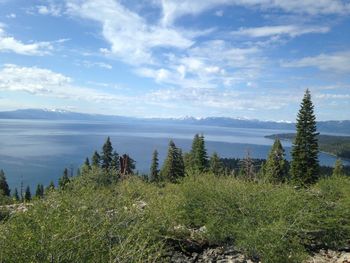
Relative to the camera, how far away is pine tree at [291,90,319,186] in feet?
152

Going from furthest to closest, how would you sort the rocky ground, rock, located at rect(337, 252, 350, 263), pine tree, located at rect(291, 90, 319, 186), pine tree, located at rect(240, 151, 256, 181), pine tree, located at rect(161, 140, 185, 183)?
pine tree, located at rect(161, 140, 185, 183)
pine tree, located at rect(291, 90, 319, 186)
pine tree, located at rect(240, 151, 256, 181)
the rocky ground
rock, located at rect(337, 252, 350, 263)

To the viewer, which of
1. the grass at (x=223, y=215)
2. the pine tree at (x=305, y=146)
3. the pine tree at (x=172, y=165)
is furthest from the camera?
the pine tree at (x=172, y=165)

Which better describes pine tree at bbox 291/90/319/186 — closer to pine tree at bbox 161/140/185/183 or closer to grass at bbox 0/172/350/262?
pine tree at bbox 161/140/185/183

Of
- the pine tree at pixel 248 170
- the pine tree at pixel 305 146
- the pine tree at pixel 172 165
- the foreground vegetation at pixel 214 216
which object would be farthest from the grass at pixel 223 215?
the pine tree at pixel 172 165

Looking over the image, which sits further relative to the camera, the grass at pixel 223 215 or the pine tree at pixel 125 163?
the pine tree at pixel 125 163

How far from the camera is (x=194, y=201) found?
18469 millimetres

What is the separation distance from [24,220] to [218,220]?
939cm

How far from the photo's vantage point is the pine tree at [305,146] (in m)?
46.3

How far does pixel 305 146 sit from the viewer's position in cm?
4656

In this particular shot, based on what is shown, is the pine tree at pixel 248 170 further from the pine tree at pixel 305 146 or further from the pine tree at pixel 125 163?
the pine tree at pixel 125 163

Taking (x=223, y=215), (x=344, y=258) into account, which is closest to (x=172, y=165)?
(x=223, y=215)

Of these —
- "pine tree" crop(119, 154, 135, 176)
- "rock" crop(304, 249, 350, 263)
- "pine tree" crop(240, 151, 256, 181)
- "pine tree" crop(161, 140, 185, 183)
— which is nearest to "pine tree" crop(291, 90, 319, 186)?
"pine tree" crop(240, 151, 256, 181)

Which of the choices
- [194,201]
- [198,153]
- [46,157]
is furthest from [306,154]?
[46,157]

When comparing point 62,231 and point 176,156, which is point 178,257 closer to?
point 62,231
